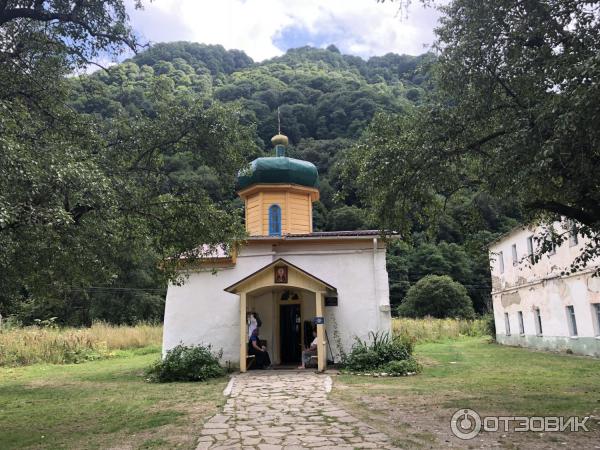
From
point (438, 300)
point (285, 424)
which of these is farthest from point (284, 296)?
point (438, 300)

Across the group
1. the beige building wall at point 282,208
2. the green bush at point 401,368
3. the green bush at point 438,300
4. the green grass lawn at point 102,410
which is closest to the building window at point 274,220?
the beige building wall at point 282,208

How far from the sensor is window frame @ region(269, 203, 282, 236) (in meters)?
17.5

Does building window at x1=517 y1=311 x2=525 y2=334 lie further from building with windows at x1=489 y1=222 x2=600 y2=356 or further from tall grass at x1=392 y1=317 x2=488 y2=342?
tall grass at x1=392 y1=317 x2=488 y2=342

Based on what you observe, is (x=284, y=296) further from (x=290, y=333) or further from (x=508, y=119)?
(x=508, y=119)

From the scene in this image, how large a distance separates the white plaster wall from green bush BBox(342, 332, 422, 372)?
72 cm

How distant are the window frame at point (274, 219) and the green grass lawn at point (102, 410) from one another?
6.17m

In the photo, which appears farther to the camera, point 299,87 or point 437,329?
point 299,87

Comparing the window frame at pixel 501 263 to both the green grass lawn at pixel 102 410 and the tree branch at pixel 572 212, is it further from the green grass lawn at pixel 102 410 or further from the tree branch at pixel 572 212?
the tree branch at pixel 572 212

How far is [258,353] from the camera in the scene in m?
14.5

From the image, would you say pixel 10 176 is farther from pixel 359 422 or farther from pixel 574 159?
pixel 574 159

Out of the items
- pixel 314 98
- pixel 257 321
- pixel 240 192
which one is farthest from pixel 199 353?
pixel 314 98

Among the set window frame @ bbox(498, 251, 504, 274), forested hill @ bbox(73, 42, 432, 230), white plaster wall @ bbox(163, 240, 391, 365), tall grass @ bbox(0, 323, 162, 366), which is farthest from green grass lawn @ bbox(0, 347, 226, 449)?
forested hill @ bbox(73, 42, 432, 230)

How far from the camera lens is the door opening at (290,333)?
15.8 m

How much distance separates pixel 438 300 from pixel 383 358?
34014 millimetres
